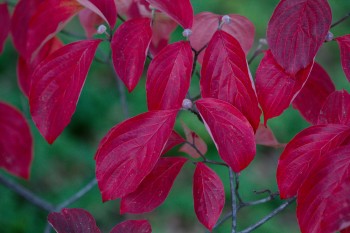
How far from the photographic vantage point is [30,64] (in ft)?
3.42

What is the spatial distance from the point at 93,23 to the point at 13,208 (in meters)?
1.33

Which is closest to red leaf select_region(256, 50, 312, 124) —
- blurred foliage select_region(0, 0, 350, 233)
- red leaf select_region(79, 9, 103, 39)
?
red leaf select_region(79, 9, 103, 39)

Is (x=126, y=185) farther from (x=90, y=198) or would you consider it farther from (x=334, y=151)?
(x=90, y=198)

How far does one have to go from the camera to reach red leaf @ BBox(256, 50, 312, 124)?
28.2 inches

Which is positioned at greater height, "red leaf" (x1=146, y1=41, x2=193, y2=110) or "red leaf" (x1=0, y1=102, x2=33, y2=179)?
"red leaf" (x1=146, y1=41, x2=193, y2=110)

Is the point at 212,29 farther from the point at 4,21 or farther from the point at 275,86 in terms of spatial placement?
the point at 4,21

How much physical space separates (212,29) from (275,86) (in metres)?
0.21

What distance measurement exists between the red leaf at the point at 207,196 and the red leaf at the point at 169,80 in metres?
0.13

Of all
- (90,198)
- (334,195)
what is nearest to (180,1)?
(334,195)

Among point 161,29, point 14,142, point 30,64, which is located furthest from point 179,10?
point 14,142

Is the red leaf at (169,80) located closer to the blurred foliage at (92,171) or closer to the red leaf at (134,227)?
the red leaf at (134,227)

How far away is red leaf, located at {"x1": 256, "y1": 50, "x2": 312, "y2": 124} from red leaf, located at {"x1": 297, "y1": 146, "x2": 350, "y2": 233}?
10 cm

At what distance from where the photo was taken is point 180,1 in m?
0.75

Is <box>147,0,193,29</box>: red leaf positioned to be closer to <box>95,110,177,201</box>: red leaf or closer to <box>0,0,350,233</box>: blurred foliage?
<box>95,110,177,201</box>: red leaf
